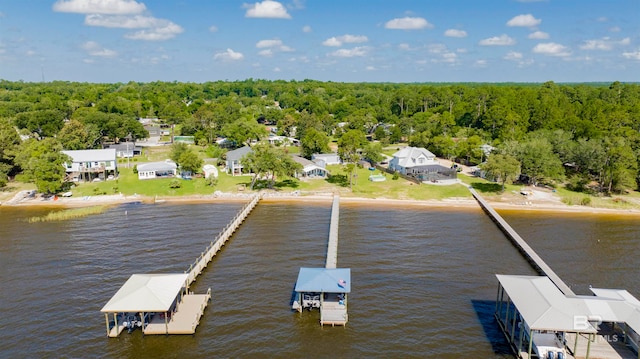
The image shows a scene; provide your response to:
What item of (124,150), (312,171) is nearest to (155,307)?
(312,171)

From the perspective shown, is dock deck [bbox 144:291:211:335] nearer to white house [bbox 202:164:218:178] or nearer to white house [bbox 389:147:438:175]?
white house [bbox 202:164:218:178]

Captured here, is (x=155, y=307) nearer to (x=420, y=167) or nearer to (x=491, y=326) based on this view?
(x=491, y=326)

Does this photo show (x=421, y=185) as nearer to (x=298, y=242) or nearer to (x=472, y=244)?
(x=472, y=244)

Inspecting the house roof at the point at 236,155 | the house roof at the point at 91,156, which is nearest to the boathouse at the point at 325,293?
the house roof at the point at 236,155

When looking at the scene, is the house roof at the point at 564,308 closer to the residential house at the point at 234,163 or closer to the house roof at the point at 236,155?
the residential house at the point at 234,163

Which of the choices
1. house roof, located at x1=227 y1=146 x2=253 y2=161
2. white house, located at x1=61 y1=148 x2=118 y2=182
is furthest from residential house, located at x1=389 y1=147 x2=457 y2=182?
white house, located at x1=61 y1=148 x2=118 y2=182

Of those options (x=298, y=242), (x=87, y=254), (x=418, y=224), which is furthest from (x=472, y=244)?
(x=87, y=254)
